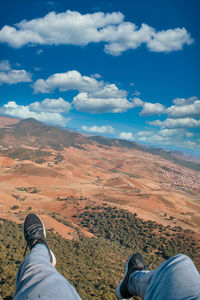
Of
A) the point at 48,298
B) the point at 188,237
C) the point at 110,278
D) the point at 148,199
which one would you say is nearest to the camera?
the point at 48,298

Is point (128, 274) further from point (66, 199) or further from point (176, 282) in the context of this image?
point (66, 199)

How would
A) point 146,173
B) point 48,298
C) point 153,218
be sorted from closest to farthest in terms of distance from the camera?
point 48,298 → point 153,218 → point 146,173

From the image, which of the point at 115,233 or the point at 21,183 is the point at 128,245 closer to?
the point at 115,233

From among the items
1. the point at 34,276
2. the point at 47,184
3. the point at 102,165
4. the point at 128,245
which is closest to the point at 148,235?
the point at 128,245

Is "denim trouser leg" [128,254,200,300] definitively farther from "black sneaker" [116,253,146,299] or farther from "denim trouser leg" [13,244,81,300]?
"black sneaker" [116,253,146,299]

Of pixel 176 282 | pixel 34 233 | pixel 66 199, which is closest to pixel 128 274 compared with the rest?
pixel 34 233

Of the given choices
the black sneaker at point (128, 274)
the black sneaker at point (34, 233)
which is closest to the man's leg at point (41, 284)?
the black sneaker at point (34, 233)

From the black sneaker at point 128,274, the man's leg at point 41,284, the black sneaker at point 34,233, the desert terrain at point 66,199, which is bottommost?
the desert terrain at point 66,199

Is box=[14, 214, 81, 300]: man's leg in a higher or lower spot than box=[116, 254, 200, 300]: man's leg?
lower

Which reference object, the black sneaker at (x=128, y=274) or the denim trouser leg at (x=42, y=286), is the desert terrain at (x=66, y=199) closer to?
the black sneaker at (x=128, y=274)

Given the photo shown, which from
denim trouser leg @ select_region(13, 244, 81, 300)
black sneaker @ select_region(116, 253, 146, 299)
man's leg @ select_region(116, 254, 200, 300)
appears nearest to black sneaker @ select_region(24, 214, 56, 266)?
denim trouser leg @ select_region(13, 244, 81, 300)

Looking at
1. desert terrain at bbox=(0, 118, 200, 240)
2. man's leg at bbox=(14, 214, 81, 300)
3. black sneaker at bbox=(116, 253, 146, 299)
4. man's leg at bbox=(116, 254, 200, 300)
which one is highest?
man's leg at bbox=(116, 254, 200, 300)
